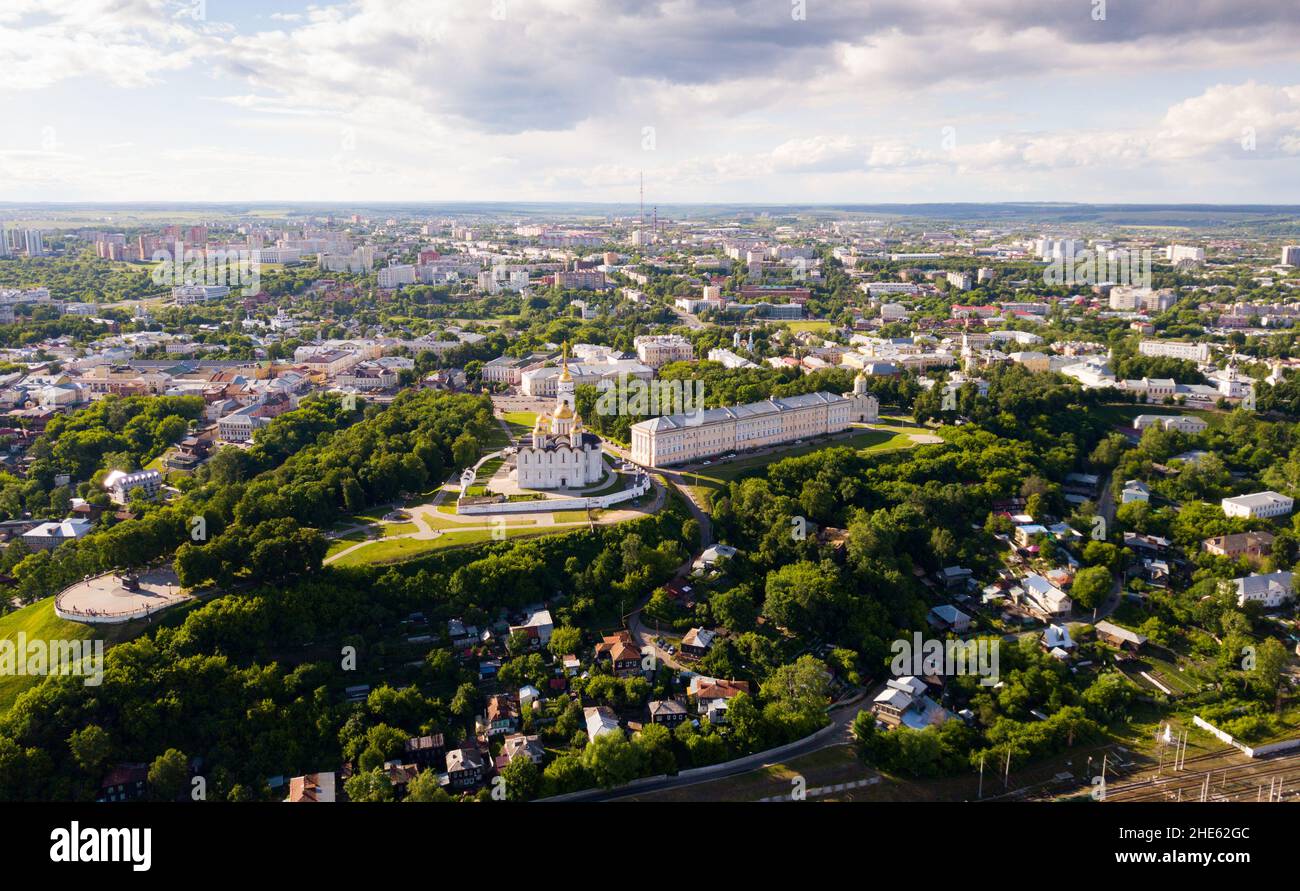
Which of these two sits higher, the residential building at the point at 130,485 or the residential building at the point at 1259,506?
the residential building at the point at 130,485

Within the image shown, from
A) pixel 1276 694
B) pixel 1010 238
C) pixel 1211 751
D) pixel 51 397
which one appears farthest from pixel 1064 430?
pixel 1010 238

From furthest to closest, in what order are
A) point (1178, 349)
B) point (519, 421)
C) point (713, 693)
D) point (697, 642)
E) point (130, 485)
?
point (1178, 349) → point (519, 421) → point (130, 485) → point (697, 642) → point (713, 693)

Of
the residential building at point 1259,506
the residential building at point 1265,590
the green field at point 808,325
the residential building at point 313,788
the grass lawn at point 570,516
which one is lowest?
the residential building at point 313,788

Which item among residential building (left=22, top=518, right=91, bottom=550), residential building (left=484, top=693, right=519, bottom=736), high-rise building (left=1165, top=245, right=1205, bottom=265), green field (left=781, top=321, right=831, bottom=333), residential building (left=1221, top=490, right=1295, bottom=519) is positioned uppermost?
high-rise building (left=1165, top=245, right=1205, bottom=265)

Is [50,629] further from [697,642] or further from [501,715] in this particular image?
[697,642]

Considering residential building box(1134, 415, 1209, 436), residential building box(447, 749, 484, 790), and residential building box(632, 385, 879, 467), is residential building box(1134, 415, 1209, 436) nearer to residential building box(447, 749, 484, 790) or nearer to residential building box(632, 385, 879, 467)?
residential building box(632, 385, 879, 467)

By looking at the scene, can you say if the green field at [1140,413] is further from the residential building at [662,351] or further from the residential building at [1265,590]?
the residential building at [662,351]

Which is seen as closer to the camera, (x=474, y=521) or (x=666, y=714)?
(x=666, y=714)

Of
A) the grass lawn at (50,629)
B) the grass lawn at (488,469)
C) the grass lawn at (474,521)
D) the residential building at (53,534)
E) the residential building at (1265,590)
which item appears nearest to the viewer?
the grass lawn at (50,629)

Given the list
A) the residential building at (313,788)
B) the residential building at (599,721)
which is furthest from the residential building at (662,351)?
the residential building at (313,788)

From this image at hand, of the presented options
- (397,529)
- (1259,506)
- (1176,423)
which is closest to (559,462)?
(397,529)

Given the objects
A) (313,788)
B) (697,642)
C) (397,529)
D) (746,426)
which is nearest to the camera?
(313,788)

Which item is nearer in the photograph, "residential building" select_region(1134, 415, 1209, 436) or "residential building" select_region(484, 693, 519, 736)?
"residential building" select_region(484, 693, 519, 736)

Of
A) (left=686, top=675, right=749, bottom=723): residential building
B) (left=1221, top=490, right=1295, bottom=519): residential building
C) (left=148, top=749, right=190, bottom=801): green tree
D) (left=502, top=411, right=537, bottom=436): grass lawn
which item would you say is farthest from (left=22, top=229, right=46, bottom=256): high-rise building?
(left=1221, top=490, right=1295, bottom=519): residential building
